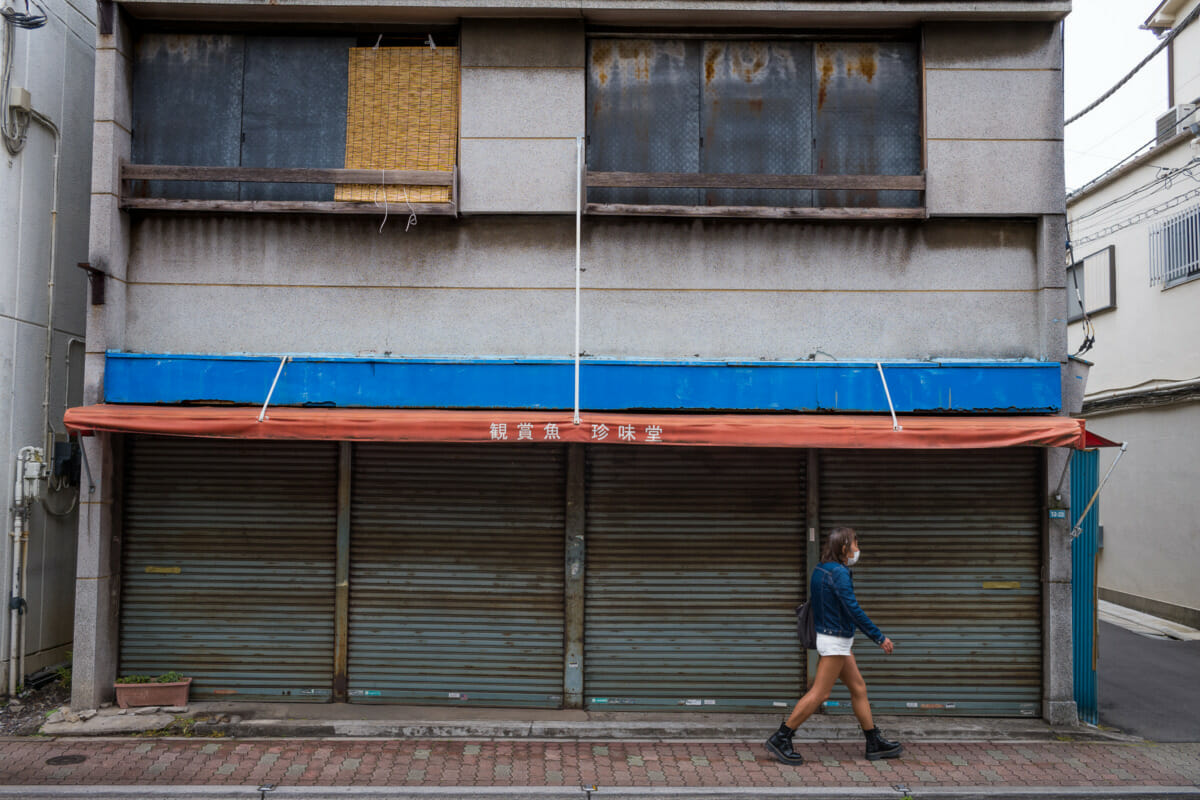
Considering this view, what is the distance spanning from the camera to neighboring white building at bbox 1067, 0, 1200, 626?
43.9 feet

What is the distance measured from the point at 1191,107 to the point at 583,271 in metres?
11.7

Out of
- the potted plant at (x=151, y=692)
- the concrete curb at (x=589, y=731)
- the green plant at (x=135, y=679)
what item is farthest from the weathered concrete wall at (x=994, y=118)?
the green plant at (x=135, y=679)

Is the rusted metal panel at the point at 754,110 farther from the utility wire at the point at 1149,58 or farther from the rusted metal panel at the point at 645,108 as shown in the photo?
the utility wire at the point at 1149,58

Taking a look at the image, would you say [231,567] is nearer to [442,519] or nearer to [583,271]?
[442,519]

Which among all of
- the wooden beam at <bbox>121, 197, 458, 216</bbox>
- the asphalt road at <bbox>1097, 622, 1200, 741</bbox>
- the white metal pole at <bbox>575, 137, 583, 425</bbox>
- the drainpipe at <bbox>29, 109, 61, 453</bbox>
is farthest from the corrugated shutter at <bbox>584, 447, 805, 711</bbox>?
the drainpipe at <bbox>29, 109, 61, 453</bbox>

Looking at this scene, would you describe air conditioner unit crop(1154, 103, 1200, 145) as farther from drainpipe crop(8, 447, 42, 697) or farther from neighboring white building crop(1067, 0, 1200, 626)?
drainpipe crop(8, 447, 42, 697)

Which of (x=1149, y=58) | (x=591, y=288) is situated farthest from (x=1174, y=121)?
(x=591, y=288)

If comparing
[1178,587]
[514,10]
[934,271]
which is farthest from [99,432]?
[1178,587]

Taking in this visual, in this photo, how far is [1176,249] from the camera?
13.9 meters

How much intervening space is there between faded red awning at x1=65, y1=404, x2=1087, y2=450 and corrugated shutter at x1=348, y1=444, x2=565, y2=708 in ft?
3.73

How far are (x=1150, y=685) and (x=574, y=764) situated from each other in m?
6.94

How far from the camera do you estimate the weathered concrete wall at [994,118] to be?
840 centimetres

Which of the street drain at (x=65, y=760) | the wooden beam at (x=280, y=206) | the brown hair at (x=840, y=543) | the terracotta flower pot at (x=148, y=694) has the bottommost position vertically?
the street drain at (x=65, y=760)

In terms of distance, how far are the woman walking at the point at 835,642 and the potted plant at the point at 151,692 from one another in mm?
5512
